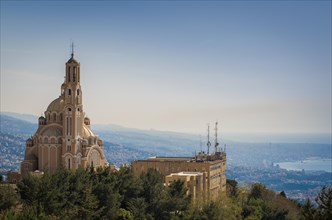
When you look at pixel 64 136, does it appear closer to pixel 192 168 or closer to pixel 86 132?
pixel 86 132

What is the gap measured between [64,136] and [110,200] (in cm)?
1889

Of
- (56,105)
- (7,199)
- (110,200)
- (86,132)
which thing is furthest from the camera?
(86,132)

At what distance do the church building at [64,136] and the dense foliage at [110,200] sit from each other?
11.1 m

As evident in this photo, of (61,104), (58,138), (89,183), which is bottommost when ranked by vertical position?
(89,183)

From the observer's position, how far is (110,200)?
41281 millimetres

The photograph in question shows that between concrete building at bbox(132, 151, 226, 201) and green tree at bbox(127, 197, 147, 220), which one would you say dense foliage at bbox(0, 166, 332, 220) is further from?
concrete building at bbox(132, 151, 226, 201)

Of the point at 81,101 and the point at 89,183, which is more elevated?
the point at 81,101

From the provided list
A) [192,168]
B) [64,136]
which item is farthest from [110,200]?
[192,168]

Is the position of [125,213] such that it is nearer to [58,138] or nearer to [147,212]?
[147,212]

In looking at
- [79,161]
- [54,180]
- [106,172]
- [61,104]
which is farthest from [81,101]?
[54,180]

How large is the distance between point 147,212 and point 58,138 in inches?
712

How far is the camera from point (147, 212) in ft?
147

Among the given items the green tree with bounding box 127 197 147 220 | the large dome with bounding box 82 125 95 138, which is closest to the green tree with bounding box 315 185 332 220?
the green tree with bounding box 127 197 147 220

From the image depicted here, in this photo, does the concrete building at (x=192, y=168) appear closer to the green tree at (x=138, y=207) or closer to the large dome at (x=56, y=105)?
the large dome at (x=56, y=105)
